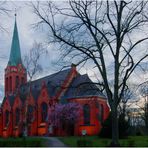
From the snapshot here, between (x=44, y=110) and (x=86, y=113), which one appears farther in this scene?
(x=44, y=110)

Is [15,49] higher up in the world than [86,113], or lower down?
higher up

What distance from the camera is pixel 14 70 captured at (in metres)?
86.6

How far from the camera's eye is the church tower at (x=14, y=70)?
279 ft

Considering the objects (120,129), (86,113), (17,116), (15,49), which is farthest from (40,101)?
(120,129)

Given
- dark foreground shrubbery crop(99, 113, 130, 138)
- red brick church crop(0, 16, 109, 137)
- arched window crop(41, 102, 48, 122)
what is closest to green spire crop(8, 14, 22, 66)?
red brick church crop(0, 16, 109, 137)

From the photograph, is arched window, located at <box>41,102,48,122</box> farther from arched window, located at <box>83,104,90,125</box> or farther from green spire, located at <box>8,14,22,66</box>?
green spire, located at <box>8,14,22,66</box>

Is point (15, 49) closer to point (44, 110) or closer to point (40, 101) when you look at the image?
point (40, 101)

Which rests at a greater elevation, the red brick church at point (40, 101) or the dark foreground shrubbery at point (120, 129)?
the red brick church at point (40, 101)

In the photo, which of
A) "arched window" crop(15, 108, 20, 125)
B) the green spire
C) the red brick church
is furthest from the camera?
the green spire

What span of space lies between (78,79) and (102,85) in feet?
127

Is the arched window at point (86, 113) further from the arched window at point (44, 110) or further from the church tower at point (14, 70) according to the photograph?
the church tower at point (14, 70)

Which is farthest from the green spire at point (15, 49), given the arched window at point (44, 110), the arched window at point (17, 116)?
the arched window at point (44, 110)

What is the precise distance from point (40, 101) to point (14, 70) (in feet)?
64.2

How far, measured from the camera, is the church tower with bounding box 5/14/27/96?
85000 millimetres
